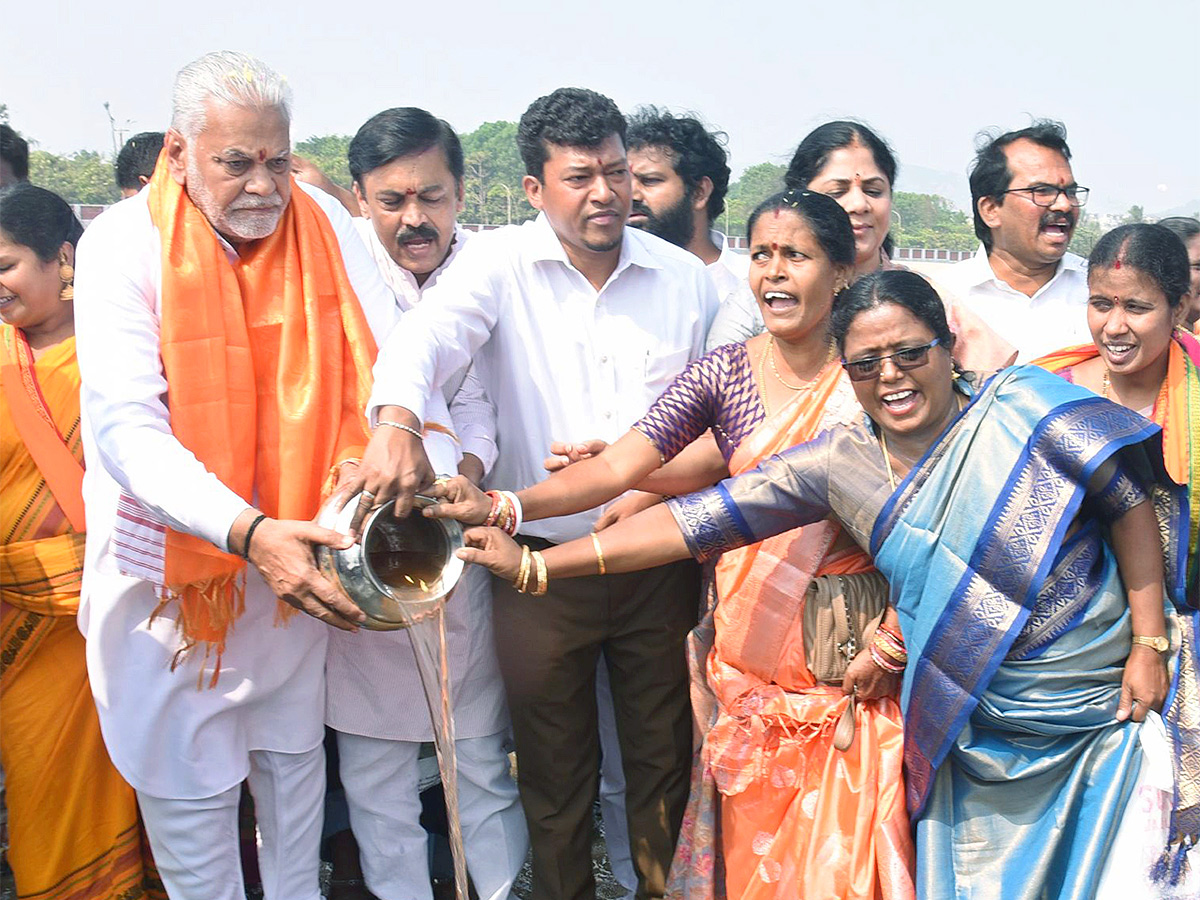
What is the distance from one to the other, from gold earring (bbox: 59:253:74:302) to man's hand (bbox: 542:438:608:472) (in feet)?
5.69

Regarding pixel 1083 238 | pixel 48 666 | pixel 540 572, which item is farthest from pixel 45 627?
pixel 1083 238

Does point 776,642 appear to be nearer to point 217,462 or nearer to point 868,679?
point 868,679

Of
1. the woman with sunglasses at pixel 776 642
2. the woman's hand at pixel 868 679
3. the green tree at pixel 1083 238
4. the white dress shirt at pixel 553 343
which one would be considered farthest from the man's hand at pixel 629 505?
the green tree at pixel 1083 238

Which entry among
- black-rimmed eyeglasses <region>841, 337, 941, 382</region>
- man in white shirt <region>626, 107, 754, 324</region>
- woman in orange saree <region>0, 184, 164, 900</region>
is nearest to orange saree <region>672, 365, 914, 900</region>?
black-rimmed eyeglasses <region>841, 337, 941, 382</region>

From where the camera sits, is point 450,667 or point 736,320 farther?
point 736,320

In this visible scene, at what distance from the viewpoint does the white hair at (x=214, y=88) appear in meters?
3.31

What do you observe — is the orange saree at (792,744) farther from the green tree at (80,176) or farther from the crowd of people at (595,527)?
the green tree at (80,176)

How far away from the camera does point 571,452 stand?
364 centimetres

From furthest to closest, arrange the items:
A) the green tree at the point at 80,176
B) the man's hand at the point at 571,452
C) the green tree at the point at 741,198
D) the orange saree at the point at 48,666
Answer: the green tree at the point at 80,176 < the green tree at the point at 741,198 < the orange saree at the point at 48,666 < the man's hand at the point at 571,452

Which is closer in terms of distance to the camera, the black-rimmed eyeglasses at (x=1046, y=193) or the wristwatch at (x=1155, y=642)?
the wristwatch at (x=1155, y=642)

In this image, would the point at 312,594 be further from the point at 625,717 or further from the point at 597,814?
the point at 597,814

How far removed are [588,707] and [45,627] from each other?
174cm

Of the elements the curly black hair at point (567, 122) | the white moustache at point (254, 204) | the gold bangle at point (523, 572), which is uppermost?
the curly black hair at point (567, 122)

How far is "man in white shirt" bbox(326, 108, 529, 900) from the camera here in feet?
12.3
